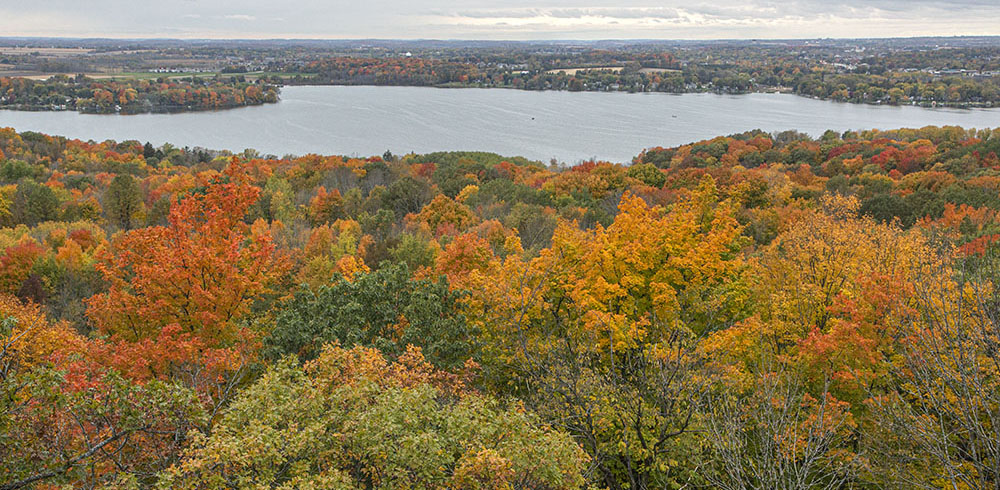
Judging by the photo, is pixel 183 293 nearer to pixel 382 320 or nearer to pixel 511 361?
pixel 382 320

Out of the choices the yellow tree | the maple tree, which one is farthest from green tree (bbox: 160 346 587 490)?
the maple tree

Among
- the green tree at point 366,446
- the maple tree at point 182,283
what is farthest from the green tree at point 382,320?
the green tree at point 366,446

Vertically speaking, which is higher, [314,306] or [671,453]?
[314,306]

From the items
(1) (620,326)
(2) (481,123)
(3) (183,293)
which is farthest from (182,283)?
(2) (481,123)

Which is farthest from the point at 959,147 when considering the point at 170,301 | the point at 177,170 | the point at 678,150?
the point at 177,170

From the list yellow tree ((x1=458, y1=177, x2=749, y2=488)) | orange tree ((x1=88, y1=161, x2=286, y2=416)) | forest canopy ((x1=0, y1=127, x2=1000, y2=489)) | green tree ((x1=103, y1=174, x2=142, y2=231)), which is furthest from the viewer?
green tree ((x1=103, y1=174, x2=142, y2=231))

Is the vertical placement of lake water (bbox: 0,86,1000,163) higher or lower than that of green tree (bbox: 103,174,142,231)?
higher

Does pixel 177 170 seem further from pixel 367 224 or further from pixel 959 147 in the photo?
pixel 959 147

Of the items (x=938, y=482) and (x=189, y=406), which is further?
(x=938, y=482)

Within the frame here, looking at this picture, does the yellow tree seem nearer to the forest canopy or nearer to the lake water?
the forest canopy
